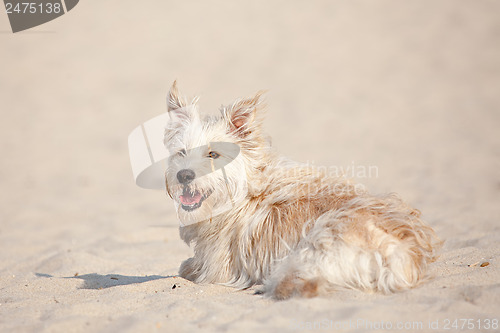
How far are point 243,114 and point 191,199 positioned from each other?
2.92ft

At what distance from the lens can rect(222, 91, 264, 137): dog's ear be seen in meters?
4.76

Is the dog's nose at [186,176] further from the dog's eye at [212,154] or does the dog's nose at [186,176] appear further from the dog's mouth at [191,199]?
the dog's eye at [212,154]

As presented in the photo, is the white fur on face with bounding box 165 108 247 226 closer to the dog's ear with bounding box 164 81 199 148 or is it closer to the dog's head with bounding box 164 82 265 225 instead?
the dog's head with bounding box 164 82 265 225

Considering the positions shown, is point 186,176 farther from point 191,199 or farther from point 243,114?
point 243,114

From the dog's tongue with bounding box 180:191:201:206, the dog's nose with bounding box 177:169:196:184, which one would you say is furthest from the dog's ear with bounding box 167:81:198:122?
the dog's tongue with bounding box 180:191:201:206

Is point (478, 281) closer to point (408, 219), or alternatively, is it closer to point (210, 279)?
point (408, 219)

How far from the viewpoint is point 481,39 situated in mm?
21984

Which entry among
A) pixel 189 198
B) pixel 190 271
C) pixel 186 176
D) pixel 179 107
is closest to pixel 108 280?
pixel 190 271

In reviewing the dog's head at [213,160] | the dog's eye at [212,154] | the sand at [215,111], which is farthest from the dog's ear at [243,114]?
the sand at [215,111]

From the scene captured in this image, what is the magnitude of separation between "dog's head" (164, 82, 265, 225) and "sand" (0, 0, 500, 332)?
2.42 feet

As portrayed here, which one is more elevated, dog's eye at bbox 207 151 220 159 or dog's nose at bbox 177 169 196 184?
dog's eye at bbox 207 151 220 159

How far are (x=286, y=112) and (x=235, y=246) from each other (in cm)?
1350

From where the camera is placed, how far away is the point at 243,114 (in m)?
4.81

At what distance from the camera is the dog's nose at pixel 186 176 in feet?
14.7
